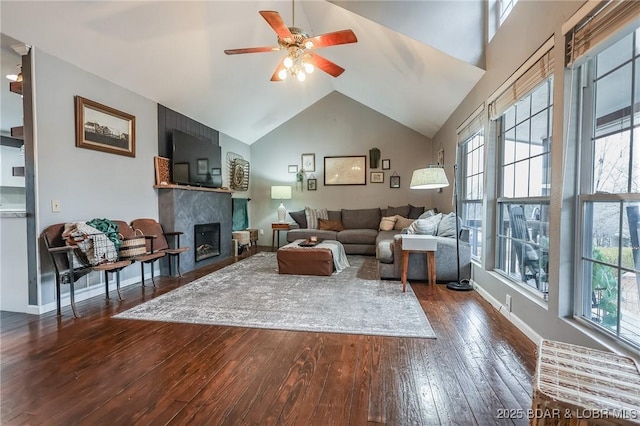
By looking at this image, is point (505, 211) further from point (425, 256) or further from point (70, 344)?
point (70, 344)

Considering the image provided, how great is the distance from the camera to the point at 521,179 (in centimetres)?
263

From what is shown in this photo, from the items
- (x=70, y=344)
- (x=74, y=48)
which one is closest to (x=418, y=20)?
(x=74, y=48)

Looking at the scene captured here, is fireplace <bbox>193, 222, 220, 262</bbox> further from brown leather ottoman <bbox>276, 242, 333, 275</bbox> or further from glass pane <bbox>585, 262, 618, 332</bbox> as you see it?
glass pane <bbox>585, 262, 618, 332</bbox>

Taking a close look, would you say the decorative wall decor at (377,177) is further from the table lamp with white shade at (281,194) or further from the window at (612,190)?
the window at (612,190)

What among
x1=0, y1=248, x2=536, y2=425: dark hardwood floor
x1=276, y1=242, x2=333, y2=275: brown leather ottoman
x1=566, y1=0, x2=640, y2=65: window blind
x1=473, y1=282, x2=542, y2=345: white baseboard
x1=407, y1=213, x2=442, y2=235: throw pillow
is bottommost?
x1=0, y1=248, x2=536, y2=425: dark hardwood floor

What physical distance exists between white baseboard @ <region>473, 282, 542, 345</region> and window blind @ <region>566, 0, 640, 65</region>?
1820mm

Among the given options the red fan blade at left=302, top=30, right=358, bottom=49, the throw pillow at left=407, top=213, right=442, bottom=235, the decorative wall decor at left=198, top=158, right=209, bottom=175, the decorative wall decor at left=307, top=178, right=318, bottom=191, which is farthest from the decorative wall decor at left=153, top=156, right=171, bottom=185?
the throw pillow at left=407, top=213, right=442, bottom=235

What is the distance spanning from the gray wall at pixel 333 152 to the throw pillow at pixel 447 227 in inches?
105

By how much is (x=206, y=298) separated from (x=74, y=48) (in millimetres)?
2798

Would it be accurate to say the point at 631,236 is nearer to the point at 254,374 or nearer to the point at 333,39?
the point at 254,374

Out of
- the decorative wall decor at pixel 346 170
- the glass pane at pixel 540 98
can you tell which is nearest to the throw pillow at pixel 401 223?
the decorative wall decor at pixel 346 170

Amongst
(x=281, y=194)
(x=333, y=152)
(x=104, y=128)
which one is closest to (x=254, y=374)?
(x=104, y=128)

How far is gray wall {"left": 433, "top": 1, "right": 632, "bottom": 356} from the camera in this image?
5.88 feet

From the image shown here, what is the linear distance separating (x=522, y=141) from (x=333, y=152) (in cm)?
460
